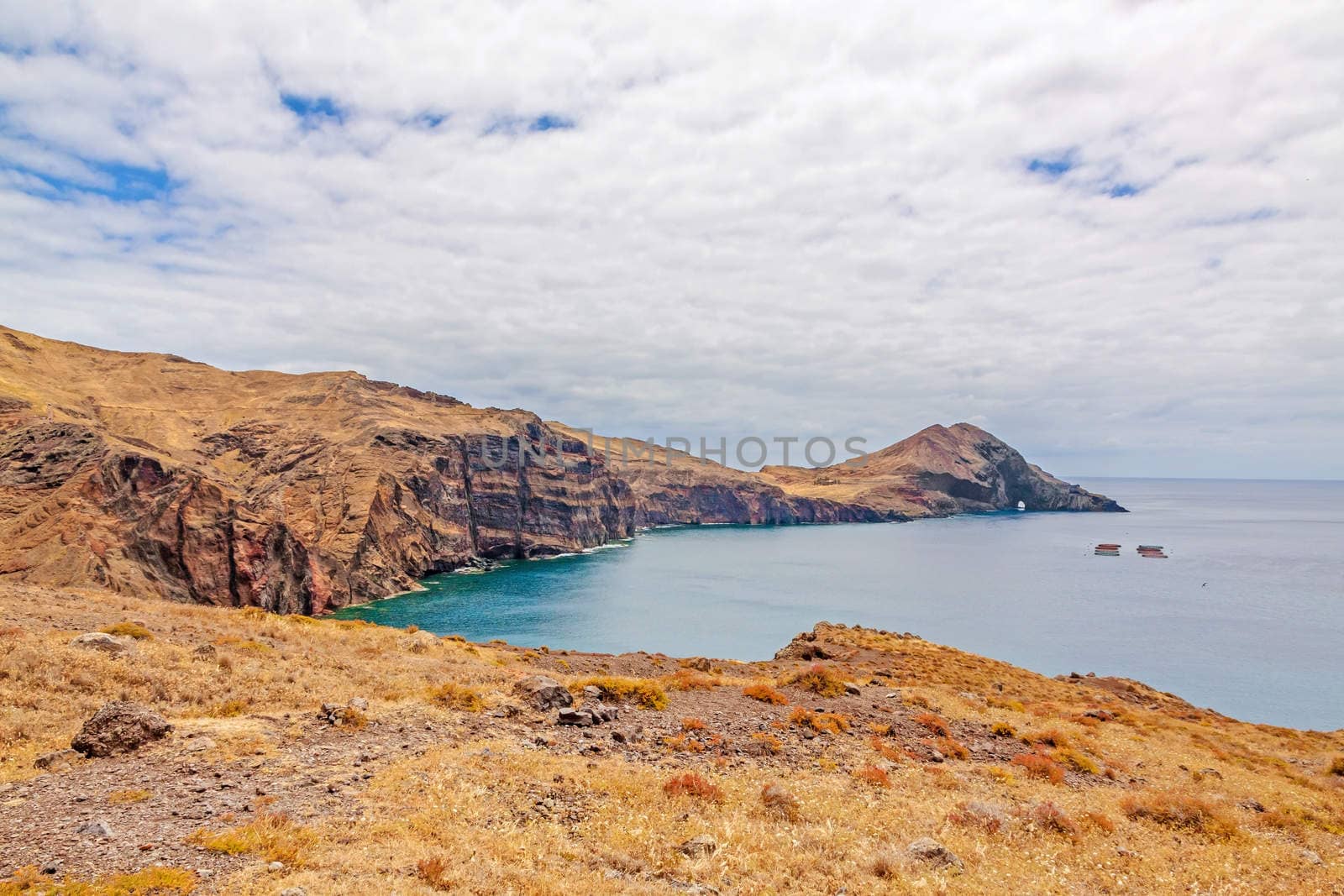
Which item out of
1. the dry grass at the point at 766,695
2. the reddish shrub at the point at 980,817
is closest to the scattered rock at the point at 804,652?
the dry grass at the point at 766,695

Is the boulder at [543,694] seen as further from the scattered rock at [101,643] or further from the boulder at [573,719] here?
the scattered rock at [101,643]

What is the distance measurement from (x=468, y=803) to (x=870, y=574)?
12457 centimetres

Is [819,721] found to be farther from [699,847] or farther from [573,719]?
[699,847]

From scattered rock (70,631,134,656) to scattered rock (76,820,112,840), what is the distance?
10293 millimetres

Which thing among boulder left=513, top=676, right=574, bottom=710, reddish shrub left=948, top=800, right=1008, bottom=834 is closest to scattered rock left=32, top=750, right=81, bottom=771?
boulder left=513, top=676, right=574, bottom=710

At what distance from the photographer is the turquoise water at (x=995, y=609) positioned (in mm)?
65125

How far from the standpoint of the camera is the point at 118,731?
12.9 meters

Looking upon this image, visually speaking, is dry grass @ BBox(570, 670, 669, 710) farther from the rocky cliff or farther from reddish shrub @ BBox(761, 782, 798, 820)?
the rocky cliff

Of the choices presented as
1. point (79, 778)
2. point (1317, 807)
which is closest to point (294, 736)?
point (79, 778)

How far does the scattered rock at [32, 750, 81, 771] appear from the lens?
11789 millimetres

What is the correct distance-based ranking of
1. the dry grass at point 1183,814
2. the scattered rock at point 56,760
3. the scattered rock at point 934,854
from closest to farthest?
1. the scattered rock at point 934,854
2. the scattered rock at point 56,760
3. the dry grass at point 1183,814

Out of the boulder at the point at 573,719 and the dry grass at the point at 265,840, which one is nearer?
the dry grass at the point at 265,840

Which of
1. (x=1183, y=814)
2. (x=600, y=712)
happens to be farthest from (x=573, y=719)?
(x=1183, y=814)

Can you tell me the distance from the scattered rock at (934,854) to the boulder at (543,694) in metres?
11.6
